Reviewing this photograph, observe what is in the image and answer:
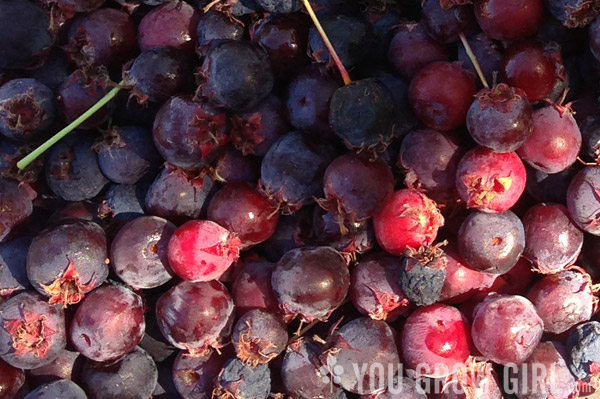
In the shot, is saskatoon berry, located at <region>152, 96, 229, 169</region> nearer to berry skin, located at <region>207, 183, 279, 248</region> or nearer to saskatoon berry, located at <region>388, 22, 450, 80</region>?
berry skin, located at <region>207, 183, 279, 248</region>

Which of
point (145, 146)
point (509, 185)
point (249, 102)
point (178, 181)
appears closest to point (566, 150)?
point (509, 185)

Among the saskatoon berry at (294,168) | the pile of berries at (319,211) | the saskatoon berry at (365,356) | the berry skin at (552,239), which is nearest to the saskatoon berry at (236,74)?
the pile of berries at (319,211)

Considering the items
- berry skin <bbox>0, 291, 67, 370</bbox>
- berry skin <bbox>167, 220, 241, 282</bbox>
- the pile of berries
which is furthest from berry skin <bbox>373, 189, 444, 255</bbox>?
berry skin <bbox>0, 291, 67, 370</bbox>

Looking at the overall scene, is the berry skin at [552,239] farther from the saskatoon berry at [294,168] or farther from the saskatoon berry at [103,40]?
the saskatoon berry at [103,40]

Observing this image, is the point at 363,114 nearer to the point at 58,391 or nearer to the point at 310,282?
the point at 310,282

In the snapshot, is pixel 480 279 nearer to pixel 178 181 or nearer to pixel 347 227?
pixel 347 227

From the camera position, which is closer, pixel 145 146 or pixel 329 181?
pixel 329 181
